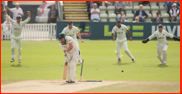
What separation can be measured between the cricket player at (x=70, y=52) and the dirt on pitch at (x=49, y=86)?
0.32 metres

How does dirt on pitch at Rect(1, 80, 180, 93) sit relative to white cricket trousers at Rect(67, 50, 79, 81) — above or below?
below

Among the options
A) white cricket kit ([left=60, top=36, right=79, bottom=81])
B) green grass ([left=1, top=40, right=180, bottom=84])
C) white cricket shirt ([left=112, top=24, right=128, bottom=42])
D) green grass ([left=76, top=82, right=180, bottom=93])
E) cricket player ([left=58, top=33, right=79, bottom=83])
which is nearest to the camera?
green grass ([left=76, top=82, right=180, bottom=93])

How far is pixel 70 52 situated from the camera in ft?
30.6

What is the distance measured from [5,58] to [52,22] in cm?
1196

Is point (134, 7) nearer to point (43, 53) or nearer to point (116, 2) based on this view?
point (116, 2)

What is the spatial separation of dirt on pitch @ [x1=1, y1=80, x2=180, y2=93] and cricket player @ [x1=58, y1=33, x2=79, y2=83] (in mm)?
316

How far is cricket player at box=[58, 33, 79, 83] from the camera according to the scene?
895 cm

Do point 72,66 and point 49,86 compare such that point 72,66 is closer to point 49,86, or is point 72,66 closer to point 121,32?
point 49,86

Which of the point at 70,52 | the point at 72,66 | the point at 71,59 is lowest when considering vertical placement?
the point at 72,66

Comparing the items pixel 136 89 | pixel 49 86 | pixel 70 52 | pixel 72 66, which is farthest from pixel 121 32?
pixel 49 86

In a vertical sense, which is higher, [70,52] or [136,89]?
[70,52]

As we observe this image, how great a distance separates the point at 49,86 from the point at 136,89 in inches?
98.2

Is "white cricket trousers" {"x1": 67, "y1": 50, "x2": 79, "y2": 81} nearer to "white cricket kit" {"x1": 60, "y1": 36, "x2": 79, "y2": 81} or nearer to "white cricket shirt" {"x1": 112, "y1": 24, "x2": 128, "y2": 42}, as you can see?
"white cricket kit" {"x1": 60, "y1": 36, "x2": 79, "y2": 81}

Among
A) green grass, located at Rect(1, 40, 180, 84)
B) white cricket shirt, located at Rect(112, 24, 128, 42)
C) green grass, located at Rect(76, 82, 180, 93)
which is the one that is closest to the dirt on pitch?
green grass, located at Rect(76, 82, 180, 93)
